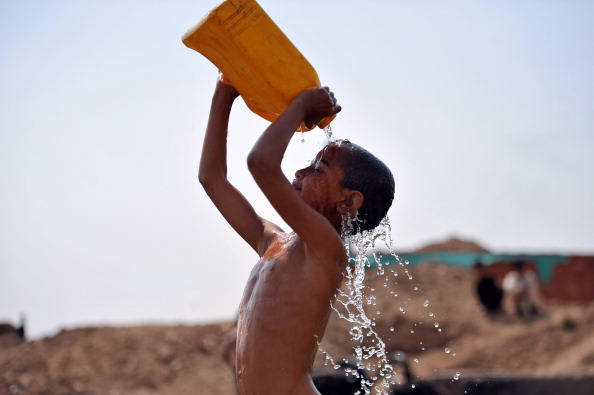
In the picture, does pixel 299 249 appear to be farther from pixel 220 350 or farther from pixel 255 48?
pixel 220 350

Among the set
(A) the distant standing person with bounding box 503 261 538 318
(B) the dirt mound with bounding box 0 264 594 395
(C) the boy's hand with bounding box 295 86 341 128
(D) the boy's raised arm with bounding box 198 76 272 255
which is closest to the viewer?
(C) the boy's hand with bounding box 295 86 341 128

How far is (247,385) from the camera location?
2.93 meters

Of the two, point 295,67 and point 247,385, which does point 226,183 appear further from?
point 247,385

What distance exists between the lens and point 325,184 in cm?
305

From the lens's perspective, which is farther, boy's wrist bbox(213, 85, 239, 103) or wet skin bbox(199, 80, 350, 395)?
boy's wrist bbox(213, 85, 239, 103)

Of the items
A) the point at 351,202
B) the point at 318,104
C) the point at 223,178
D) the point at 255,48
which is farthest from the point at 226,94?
the point at 351,202

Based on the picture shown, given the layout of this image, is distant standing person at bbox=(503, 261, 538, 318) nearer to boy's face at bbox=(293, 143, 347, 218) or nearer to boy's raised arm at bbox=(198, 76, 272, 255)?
boy's raised arm at bbox=(198, 76, 272, 255)

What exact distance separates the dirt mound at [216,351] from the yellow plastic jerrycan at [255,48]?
32.3 feet

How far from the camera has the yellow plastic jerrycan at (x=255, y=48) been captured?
299 cm

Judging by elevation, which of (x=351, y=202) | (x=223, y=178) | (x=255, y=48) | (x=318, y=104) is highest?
(x=255, y=48)

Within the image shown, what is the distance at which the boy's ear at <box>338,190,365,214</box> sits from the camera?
3059 millimetres

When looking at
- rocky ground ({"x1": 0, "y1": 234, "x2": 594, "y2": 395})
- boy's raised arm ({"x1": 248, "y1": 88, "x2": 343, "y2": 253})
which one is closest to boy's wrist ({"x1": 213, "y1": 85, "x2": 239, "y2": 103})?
boy's raised arm ({"x1": 248, "y1": 88, "x2": 343, "y2": 253})

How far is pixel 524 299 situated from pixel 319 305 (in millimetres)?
18566

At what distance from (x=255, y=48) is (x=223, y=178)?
0.65m
